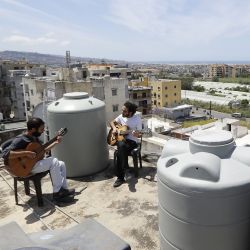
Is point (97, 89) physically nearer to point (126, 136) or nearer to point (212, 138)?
point (126, 136)

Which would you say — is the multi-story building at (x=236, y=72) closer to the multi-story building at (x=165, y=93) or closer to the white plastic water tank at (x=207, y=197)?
the multi-story building at (x=165, y=93)

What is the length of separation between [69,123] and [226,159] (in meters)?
3.18

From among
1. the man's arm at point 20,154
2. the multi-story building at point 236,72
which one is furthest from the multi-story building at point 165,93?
the multi-story building at point 236,72

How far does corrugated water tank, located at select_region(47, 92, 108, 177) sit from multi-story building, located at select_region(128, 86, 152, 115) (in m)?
42.8

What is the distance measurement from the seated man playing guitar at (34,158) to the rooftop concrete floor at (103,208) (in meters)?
0.30

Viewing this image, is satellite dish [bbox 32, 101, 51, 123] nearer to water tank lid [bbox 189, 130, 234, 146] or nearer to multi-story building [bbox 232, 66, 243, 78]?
water tank lid [bbox 189, 130, 234, 146]

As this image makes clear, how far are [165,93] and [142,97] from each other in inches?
375

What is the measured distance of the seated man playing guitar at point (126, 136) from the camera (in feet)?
17.7

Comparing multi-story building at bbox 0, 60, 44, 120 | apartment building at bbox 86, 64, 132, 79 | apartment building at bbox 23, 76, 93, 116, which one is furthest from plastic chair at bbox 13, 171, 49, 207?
apartment building at bbox 86, 64, 132, 79

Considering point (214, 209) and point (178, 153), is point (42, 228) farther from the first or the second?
point (214, 209)

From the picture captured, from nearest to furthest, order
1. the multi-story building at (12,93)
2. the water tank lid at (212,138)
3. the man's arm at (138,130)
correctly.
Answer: the water tank lid at (212,138), the man's arm at (138,130), the multi-story building at (12,93)

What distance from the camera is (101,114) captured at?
571cm

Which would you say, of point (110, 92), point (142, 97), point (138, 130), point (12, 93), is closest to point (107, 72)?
point (142, 97)

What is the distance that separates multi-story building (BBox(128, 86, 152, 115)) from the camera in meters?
49.3
